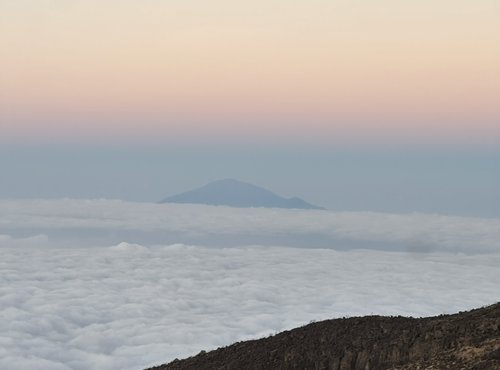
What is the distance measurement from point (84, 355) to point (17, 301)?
36.2 metres

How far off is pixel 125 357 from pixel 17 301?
52.6 meters

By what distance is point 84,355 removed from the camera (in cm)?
14388

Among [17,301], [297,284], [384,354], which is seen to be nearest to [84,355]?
[17,301]

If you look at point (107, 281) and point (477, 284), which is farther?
point (107, 281)

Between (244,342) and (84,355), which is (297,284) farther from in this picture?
(244,342)

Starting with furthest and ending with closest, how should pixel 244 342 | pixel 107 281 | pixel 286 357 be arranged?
pixel 107 281, pixel 244 342, pixel 286 357

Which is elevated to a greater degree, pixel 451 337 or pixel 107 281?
pixel 107 281

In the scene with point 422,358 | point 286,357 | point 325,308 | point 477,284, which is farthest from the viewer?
point 477,284

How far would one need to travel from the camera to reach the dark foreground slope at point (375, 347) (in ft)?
72.3

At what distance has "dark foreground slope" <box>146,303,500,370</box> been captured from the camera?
22031 millimetres

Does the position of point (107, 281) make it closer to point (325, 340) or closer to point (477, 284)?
point (477, 284)

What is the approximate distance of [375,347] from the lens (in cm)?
2525

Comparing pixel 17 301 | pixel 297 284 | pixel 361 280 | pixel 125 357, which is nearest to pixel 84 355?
pixel 125 357

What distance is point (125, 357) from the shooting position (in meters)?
131
